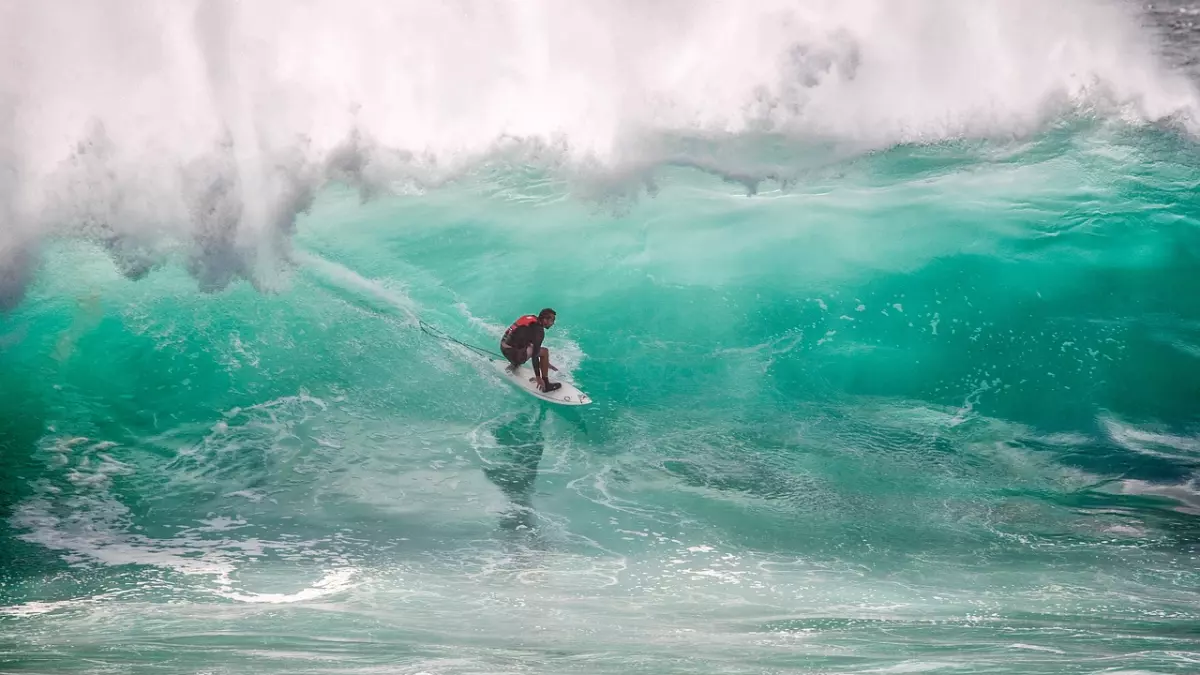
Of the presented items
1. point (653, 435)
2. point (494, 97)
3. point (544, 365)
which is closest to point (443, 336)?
point (544, 365)

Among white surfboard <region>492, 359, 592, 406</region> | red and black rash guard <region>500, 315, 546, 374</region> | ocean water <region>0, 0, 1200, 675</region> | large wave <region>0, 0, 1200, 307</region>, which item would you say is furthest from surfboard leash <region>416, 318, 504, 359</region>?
large wave <region>0, 0, 1200, 307</region>

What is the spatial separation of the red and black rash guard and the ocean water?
0.39m

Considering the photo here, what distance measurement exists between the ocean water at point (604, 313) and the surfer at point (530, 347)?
10.5 inches

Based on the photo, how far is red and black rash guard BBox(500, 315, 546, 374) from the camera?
587cm

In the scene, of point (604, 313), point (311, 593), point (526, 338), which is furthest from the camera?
point (604, 313)

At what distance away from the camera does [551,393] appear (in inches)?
237

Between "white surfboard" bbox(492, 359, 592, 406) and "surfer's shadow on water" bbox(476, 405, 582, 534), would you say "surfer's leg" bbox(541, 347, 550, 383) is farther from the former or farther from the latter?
"surfer's shadow on water" bbox(476, 405, 582, 534)

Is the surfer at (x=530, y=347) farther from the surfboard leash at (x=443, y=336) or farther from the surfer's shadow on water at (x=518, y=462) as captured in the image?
the surfboard leash at (x=443, y=336)

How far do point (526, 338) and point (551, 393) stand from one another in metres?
0.37

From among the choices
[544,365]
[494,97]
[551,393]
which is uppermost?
[494,97]

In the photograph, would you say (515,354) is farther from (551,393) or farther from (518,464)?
(518,464)

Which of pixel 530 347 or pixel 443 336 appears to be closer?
pixel 530 347

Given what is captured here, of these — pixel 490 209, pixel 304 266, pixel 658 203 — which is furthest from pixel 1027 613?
pixel 304 266

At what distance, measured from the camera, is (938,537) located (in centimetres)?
532
